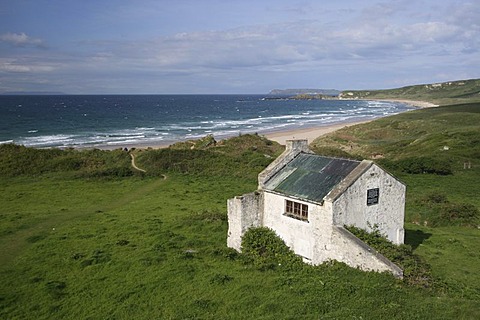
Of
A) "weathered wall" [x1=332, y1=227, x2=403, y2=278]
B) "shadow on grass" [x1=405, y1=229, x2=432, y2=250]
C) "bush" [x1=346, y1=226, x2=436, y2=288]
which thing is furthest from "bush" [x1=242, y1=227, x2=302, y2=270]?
"shadow on grass" [x1=405, y1=229, x2=432, y2=250]

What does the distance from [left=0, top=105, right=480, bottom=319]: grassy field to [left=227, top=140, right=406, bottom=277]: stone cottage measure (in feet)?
2.93

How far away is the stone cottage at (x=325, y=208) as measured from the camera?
18281mm

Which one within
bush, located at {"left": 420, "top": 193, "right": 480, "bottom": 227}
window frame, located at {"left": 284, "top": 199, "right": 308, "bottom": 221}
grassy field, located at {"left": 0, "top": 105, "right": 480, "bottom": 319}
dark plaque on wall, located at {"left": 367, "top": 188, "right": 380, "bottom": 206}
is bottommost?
bush, located at {"left": 420, "top": 193, "right": 480, "bottom": 227}

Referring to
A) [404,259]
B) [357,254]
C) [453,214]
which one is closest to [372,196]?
[404,259]

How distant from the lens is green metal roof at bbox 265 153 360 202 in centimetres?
1956

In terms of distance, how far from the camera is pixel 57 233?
2542cm

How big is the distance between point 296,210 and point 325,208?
77.1 inches

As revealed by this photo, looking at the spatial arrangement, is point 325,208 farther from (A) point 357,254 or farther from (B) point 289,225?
(B) point 289,225

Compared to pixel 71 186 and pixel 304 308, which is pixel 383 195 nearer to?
pixel 304 308

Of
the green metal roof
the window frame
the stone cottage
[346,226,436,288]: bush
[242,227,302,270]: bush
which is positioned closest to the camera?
[346,226,436,288]: bush

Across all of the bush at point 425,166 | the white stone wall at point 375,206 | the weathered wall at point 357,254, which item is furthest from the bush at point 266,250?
the bush at point 425,166

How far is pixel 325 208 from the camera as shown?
18.6 metres

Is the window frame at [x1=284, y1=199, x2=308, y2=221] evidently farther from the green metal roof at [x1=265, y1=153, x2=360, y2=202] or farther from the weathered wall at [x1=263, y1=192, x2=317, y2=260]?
the green metal roof at [x1=265, y1=153, x2=360, y2=202]

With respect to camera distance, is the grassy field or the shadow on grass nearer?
the grassy field
